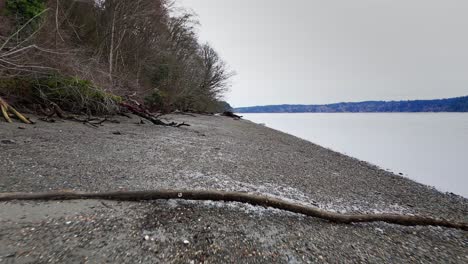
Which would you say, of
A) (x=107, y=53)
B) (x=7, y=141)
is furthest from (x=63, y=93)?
(x=107, y=53)

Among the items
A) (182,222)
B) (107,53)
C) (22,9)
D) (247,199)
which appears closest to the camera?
(182,222)

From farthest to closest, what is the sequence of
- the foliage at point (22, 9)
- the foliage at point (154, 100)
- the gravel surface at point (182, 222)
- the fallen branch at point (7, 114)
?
the foliage at point (154, 100) < the foliage at point (22, 9) < the fallen branch at point (7, 114) < the gravel surface at point (182, 222)

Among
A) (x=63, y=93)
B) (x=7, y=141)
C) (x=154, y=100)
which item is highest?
(x=63, y=93)

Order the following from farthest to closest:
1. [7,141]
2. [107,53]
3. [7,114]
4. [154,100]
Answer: [154,100]
[107,53]
[7,114]
[7,141]

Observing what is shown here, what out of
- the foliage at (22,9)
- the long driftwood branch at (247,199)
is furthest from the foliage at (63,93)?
the long driftwood branch at (247,199)

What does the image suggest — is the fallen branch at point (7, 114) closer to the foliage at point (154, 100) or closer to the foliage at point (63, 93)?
the foliage at point (63, 93)

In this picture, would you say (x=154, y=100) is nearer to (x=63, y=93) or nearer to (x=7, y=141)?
(x=63, y=93)

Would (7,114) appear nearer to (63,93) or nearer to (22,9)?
(63,93)

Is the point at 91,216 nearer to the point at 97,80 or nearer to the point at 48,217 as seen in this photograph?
the point at 48,217

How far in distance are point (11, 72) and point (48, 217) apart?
695cm

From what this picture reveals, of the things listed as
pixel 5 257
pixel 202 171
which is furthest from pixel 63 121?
pixel 5 257

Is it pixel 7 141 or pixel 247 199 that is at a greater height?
pixel 7 141

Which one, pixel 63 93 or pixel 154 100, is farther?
pixel 154 100

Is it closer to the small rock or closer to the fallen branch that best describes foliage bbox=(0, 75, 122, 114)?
the fallen branch
